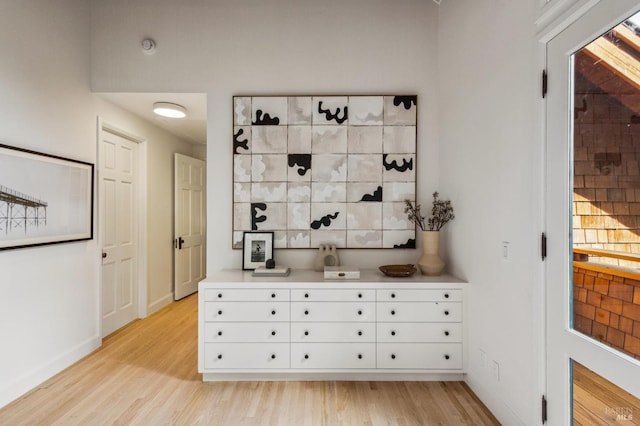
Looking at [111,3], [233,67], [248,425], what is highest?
[111,3]

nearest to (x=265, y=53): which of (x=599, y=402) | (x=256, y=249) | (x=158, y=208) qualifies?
(x=256, y=249)

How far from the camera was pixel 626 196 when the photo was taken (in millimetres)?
1244

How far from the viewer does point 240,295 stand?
2451 millimetres

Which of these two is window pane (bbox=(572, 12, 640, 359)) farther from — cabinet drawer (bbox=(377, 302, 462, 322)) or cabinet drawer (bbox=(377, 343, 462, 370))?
cabinet drawer (bbox=(377, 343, 462, 370))

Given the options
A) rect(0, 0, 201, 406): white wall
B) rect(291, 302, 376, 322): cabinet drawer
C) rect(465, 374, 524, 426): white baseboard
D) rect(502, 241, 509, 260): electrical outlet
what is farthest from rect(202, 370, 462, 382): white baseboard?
rect(0, 0, 201, 406): white wall

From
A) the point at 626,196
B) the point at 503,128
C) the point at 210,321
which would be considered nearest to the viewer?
the point at 626,196

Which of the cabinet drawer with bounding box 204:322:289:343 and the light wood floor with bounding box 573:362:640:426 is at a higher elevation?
the light wood floor with bounding box 573:362:640:426

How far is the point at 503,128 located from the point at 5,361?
350 cm

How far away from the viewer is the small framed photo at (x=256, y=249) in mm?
2895

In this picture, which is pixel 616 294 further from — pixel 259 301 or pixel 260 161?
pixel 260 161

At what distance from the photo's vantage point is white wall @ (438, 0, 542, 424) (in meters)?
1.75

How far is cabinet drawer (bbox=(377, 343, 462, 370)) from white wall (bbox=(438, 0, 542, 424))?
4.5 inches

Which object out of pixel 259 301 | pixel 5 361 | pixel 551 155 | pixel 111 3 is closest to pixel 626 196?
pixel 551 155

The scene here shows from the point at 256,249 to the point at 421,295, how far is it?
1.41m
